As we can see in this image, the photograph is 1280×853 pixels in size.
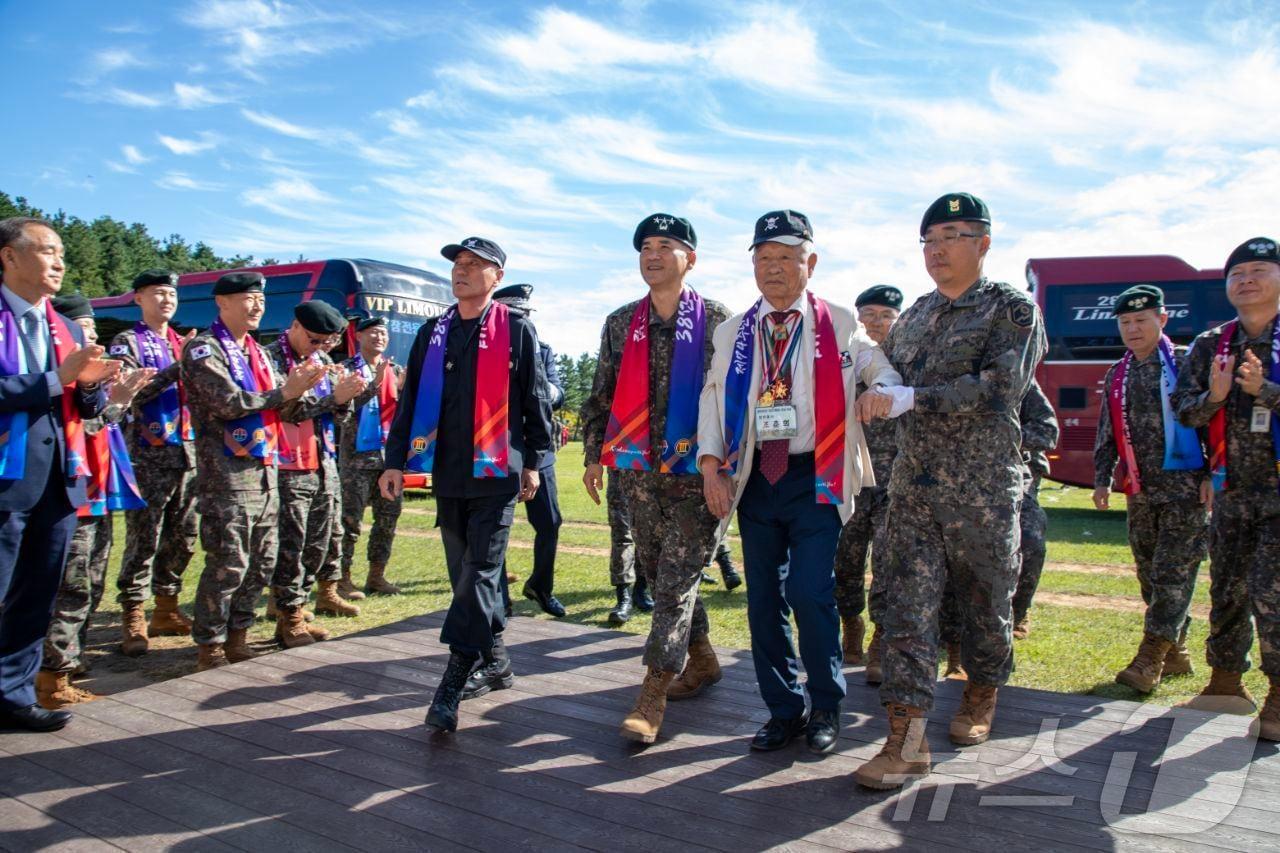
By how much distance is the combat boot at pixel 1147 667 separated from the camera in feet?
15.9

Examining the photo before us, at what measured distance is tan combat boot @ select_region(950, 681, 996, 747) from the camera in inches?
139

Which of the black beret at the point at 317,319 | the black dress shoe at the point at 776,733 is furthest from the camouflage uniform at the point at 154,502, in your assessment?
the black dress shoe at the point at 776,733

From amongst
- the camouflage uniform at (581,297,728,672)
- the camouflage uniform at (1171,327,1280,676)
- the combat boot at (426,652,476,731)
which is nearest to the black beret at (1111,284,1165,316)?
the camouflage uniform at (1171,327,1280,676)

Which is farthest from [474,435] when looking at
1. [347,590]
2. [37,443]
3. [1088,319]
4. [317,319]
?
[1088,319]

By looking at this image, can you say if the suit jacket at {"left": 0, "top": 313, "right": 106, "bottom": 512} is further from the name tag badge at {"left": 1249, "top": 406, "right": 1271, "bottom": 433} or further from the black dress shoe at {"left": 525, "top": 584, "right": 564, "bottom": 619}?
the name tag badge at {"left": 1249, "top": 406, "right": 1271, "bottom": 433}

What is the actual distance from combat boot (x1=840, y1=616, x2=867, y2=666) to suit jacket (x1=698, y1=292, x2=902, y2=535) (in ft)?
5.68

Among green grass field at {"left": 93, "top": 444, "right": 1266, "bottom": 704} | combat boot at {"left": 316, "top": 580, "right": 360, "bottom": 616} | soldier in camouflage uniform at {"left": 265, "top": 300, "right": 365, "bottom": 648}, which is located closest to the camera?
green grass field at {"left": 93, "top": 444, "right": 1266, "bottom": 704}

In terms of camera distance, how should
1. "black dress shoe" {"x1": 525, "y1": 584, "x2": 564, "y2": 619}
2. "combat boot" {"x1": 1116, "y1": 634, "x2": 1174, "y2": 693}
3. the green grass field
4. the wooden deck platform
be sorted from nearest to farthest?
1. the wooden deck platform
2. "combat boot" {"x1": 1116, "y1": 634, "x2": 1174, "y2": 693}
3. the green grass field
4. "black dress shoe" {"x1": 525, "y1": 584, "x2": 564, "y2": 619}

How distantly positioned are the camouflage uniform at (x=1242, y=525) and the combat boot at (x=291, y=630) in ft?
17.6

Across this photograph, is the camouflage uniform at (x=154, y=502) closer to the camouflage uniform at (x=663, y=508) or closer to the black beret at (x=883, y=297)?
the camouflage uniform at (x=663, y=508)

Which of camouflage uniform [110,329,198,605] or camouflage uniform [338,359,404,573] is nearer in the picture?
camouflage uniform [110,329,198,605]

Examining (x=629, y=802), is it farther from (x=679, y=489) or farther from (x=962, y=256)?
(x=962, y=256)

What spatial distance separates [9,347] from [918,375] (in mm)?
4042

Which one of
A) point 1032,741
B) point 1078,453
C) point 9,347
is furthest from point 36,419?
point 1078,453
